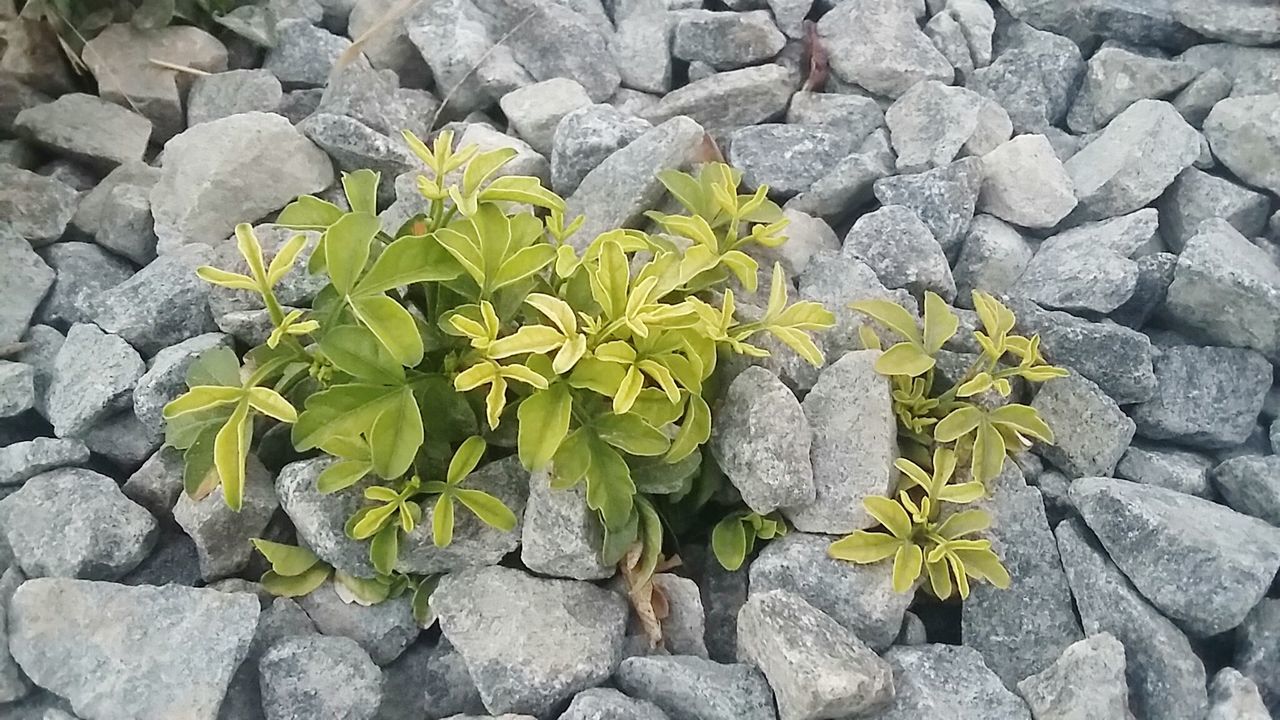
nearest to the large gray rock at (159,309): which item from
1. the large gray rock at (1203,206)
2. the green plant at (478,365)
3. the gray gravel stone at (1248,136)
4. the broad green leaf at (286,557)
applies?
the green plant at (478,365)

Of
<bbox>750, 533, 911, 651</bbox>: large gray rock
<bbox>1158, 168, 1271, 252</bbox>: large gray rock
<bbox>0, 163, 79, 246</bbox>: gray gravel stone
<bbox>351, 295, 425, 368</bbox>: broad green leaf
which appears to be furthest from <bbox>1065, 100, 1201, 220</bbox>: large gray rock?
<bbox>0, 163, 79, 246</bbox>: gray gravel stone

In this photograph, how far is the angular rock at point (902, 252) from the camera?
58.7 inches

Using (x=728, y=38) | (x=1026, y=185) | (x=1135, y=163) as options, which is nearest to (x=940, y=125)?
(x=1026, y=185)

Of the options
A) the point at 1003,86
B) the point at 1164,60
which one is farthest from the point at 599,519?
the point at 1164,60

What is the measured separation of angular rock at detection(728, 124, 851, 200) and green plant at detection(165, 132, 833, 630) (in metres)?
0.36

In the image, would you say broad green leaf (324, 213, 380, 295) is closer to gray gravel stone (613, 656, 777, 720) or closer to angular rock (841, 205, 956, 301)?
gray gravel stone (613, 656, 777, 720)

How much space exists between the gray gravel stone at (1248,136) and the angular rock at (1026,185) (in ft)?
0.84

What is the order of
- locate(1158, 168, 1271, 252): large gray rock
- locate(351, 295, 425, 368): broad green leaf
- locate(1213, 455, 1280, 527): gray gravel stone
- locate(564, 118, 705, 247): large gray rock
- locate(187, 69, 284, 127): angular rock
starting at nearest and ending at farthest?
locate(351, 295, 425, 368): broad green leaf, locate(1213, 455, 1280, 527): gray gravel stone, locate(564, 118, 705, 247): large gray rock, locate(1158, 168, 1271, 252): large gray rock, locate(187, 69, 284, 127): angular rock

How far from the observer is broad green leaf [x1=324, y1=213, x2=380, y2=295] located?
3.75 ft

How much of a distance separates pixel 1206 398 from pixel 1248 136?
494 millimetres

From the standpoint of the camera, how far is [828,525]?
128cm

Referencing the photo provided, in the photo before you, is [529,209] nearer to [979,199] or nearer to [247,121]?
[247,121]

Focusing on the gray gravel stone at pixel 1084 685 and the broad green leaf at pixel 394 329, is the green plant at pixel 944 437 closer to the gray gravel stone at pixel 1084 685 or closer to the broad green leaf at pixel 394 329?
the gray gravel stone at pixel 1084 685

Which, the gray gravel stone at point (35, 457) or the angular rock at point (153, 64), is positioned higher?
the angular rock at point (153, 64)
